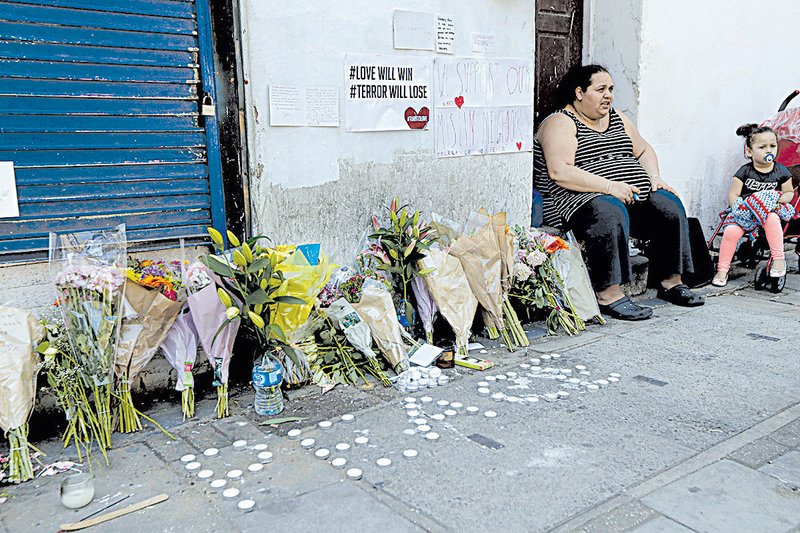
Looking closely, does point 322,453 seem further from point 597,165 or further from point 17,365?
point 597,165

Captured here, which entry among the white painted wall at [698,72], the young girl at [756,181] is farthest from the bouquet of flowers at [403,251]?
the young girl at [756,181]

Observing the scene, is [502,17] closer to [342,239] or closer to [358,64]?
[358,64]

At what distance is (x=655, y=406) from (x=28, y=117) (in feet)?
10.7

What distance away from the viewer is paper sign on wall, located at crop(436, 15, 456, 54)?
436cm

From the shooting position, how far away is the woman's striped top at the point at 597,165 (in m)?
5.00

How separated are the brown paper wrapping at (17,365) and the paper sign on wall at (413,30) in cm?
266

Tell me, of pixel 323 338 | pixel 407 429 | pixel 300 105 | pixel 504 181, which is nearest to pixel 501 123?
pixel 504 181

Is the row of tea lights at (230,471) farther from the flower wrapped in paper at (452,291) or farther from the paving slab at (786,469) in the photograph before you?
the paving slab at (786,469)

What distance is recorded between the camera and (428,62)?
→ 434cm

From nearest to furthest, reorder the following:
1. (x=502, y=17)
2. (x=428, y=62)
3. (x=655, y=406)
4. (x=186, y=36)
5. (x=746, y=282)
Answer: (x=655, y=406), (x=186, y=36), (x=428, y=62), (x=502, y=17), (x=746, y=282)

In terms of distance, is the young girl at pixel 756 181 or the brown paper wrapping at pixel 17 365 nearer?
the brown paper wrapping at pixel 17 365

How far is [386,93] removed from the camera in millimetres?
4172

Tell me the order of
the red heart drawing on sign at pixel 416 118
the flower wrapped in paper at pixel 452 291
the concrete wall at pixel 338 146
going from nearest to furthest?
the concrete wall at pixel 338 146, the flower wrapped in paper at pixel 452 291, the red heart drawing on sign at pixel 416 118

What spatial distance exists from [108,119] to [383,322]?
68.4 inches
